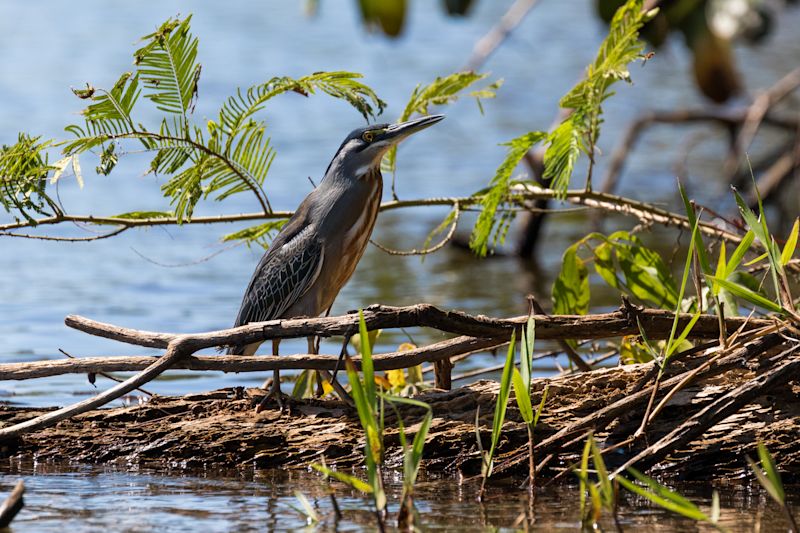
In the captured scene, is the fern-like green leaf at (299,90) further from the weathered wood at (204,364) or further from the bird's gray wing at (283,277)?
the weathered wood at (204,364)

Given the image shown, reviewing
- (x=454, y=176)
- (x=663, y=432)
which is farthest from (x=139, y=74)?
(x=454, y=176)

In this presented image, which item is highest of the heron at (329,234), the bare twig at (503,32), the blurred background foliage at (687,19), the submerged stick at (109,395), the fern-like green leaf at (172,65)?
the bare twig at (503,32)

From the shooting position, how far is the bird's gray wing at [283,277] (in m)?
5.48

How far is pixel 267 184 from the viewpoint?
12148 millimetres

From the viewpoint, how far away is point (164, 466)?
473 centimetres

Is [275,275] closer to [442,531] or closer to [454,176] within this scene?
[442,531]

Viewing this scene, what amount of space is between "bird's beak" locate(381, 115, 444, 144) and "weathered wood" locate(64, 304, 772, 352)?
49.8 inches

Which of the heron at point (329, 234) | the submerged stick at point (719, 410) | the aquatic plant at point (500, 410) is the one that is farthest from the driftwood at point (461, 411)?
the heron at point (329, 234)

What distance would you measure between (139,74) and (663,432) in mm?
2539

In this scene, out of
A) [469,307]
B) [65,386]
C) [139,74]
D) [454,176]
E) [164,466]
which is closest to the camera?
[164,466]

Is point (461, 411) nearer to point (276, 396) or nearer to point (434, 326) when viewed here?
point (434, 326)

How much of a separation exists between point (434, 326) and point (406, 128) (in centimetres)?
152

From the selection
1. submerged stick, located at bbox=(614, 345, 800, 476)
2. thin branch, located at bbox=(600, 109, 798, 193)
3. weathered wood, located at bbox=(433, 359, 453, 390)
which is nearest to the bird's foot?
weathered wood, located at bbox=(433, 359, 453, 390)

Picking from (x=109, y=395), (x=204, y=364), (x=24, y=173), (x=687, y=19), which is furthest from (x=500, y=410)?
(x=687, y=19)
